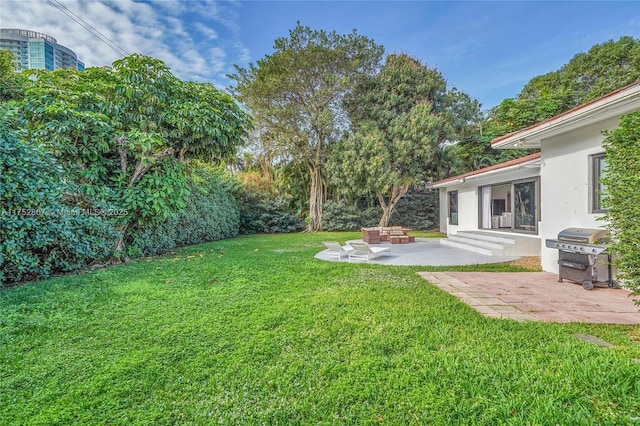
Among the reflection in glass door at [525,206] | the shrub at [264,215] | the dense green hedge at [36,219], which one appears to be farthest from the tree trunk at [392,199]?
the dense green hedge at [36,219]

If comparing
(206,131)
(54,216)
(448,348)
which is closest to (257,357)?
(448,348)

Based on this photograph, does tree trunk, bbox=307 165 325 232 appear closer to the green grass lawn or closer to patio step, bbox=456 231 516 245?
patio step, bbox=456 231 516 245

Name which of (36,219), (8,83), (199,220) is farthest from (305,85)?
(36,219)

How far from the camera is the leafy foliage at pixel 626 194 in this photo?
11.5 feet

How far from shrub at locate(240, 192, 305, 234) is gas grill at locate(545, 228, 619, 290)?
15.2 m

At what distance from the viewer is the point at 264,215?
1862 centimetres

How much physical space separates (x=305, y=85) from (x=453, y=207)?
11.2 meters

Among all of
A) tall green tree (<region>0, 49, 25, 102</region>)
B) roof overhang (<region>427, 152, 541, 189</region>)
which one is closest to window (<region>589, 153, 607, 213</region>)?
roof overhang (<region>427, 152, 541, 189</region>)

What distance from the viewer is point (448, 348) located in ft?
10.0

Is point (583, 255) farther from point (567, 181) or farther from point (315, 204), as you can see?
point (315, 204)

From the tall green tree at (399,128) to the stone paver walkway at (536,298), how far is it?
399 inches

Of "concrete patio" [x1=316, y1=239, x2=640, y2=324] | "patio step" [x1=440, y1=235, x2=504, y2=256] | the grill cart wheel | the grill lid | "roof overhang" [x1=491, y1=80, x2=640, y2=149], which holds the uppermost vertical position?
"roof overhang" [x1=491, y1=80, x2=640, y2=149]

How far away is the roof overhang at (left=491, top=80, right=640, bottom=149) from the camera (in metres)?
4.24

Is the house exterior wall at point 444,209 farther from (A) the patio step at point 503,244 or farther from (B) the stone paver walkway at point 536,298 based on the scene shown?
(B) the stone paver walkway at point 536,298
